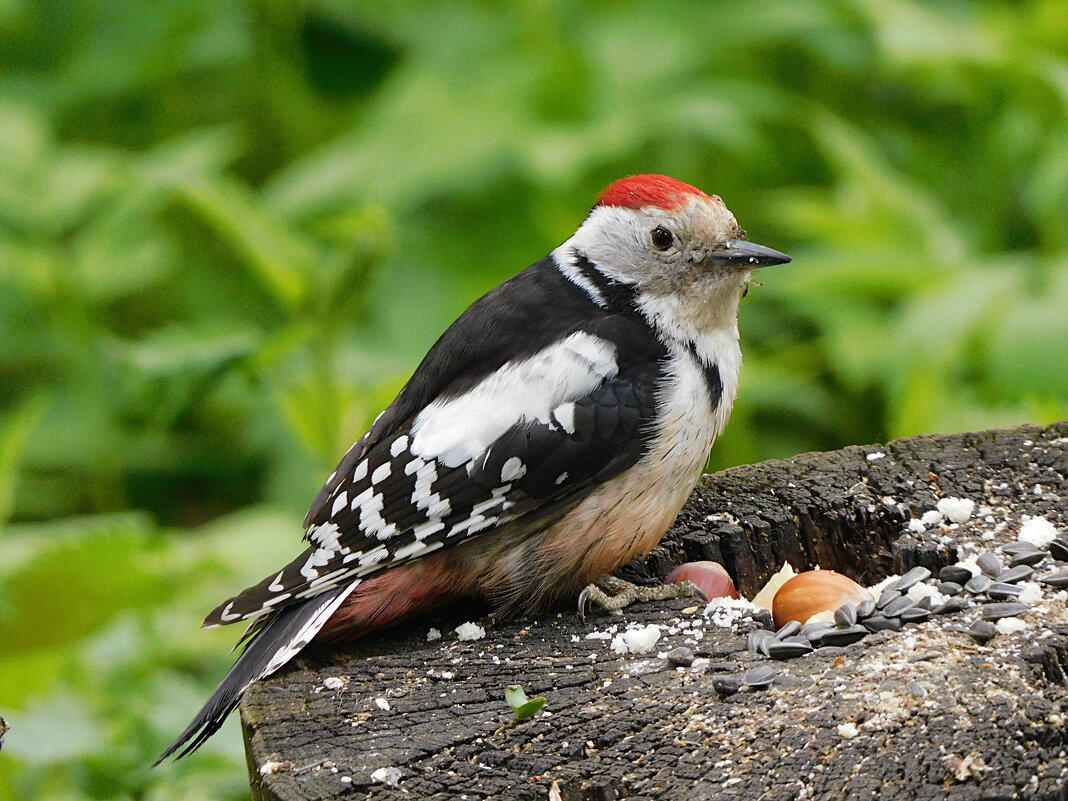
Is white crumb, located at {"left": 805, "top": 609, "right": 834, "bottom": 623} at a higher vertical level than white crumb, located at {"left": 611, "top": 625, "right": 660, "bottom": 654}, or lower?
lower

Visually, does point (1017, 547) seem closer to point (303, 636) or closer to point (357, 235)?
point (303, 636)

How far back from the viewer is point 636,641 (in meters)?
2.11

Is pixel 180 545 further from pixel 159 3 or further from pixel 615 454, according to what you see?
pixel 159 3

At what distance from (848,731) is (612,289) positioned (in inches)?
42.5

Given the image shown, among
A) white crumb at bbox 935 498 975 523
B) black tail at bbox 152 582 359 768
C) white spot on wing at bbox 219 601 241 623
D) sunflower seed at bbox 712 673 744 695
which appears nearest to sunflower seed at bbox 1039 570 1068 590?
white crumb at bbox 935 498 975 523

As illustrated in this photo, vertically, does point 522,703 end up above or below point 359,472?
below

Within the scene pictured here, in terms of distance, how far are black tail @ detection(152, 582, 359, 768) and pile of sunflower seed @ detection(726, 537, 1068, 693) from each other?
2.26ft

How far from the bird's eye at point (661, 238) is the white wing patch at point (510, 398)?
0.24m

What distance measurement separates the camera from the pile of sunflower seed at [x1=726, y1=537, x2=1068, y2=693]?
202 cm

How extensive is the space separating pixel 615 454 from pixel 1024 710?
852 mm

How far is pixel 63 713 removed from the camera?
304 cm

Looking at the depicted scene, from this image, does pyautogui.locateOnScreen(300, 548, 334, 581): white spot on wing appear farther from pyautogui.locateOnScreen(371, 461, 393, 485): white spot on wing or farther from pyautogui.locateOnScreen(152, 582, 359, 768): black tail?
pyautogui.locateOnScreen(371, 461, 393, 485): white spot on wing

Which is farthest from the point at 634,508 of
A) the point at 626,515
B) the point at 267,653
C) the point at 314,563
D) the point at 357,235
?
the point at 357,235

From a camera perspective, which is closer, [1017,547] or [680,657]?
[680,657]
